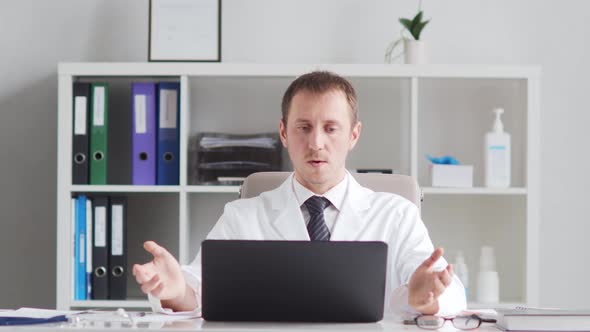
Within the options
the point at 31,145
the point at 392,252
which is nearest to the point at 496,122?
the point at 392,252

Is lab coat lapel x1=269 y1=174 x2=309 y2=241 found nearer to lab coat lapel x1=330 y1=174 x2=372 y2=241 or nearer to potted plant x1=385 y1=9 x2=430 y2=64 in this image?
lab coat lapel x1=330 y1=174 x2=372 y2=241

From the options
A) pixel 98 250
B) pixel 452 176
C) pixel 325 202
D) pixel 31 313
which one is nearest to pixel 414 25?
pixel 452 176

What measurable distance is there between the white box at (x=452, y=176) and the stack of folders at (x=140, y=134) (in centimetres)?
90

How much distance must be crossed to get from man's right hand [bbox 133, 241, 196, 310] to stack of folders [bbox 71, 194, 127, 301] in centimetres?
145

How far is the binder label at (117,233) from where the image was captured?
295cm

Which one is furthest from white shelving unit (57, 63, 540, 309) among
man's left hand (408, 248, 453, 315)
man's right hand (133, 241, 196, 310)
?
man's left hand (408, 248, 453, 315)

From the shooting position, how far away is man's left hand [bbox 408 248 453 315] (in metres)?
1.33

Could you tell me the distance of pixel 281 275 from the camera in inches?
50.9

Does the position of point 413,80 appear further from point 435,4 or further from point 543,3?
point 543,3

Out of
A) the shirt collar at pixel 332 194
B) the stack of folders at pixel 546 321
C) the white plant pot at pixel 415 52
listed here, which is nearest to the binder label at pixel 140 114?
the white plant pot at pixel 415 52

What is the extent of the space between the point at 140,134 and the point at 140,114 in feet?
0.23

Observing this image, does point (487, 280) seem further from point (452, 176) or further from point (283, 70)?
point (283, 70)

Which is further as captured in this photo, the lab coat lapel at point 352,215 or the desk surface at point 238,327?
the lab coat lapel at point 352,215

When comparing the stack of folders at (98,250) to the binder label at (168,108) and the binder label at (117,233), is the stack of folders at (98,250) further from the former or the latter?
the binder label at (168,108)
